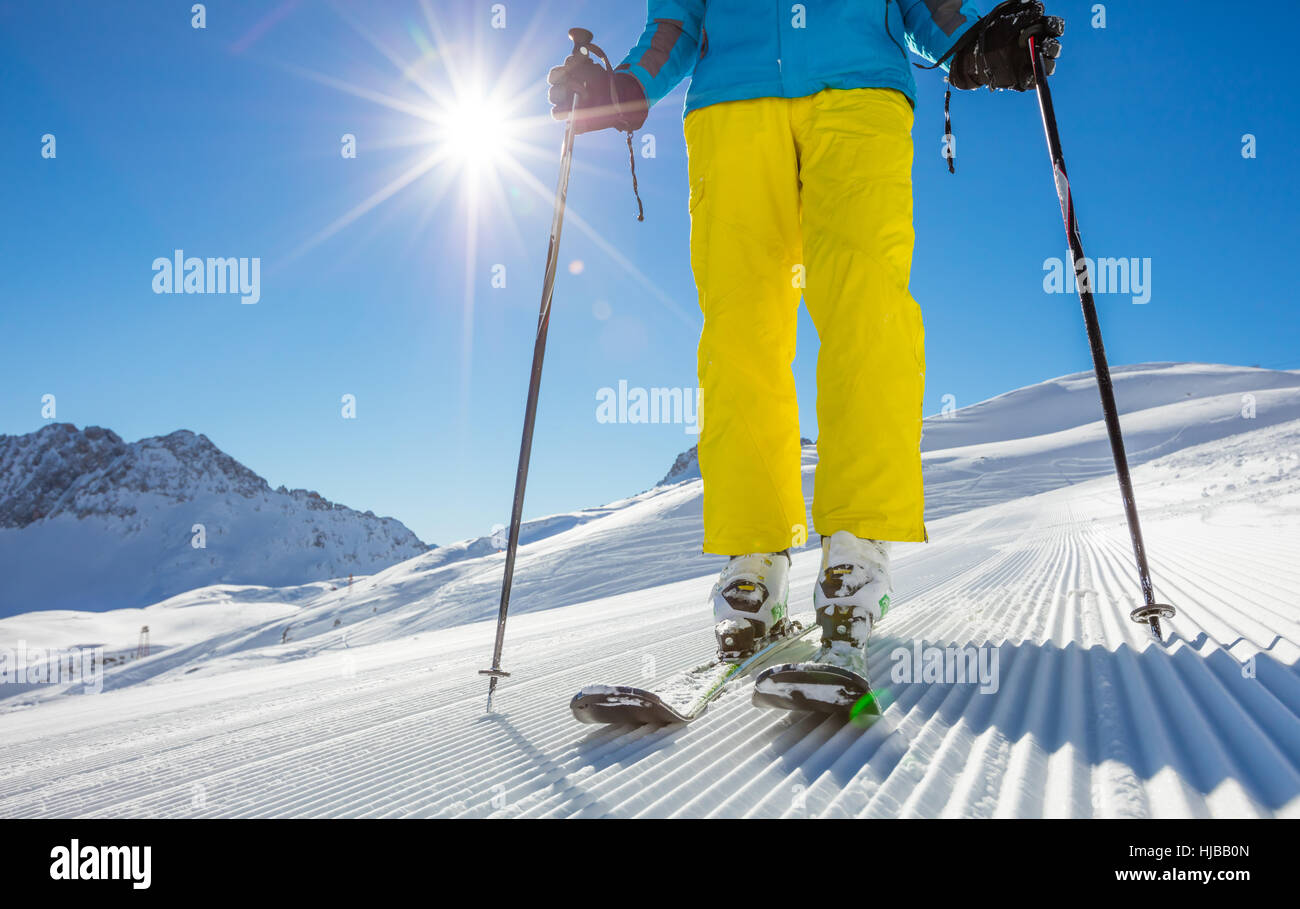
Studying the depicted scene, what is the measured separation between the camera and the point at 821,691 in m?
1.12

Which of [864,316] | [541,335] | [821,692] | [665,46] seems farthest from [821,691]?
[665,46]

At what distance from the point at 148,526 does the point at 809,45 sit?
186m

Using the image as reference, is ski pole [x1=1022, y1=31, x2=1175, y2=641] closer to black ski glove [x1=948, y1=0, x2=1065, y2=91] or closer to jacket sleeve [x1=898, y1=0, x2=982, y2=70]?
black ski glove [x1=948, y1=0, x2=1065, y2=91]

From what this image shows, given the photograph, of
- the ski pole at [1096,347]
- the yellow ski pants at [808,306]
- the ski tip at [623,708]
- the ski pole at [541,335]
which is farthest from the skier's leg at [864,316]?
the ski pole at [541,335]

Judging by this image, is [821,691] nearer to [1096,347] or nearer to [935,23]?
[1096,347]

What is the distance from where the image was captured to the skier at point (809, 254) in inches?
60.5

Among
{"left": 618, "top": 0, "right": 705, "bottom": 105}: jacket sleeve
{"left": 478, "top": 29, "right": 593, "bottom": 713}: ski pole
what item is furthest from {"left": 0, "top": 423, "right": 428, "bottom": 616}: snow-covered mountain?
{"left": 618, "top": 0, "right": 705, "bottom": 105}: jacket sleeve

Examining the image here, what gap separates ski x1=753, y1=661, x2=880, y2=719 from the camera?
1.11 meters

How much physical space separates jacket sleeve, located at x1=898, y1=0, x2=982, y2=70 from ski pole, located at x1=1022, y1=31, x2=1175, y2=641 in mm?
178

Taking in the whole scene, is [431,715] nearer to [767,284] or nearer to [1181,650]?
[767,284]

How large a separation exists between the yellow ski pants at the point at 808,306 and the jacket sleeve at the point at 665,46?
238mm

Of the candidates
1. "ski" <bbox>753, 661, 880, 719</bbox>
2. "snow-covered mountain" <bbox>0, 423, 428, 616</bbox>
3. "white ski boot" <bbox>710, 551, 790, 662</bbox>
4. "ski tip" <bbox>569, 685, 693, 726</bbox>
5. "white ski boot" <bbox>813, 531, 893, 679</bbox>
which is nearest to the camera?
"ski" <bbox>753, 661, 880, 719</bbox>

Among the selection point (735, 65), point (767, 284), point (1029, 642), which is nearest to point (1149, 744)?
point (1029, 642)

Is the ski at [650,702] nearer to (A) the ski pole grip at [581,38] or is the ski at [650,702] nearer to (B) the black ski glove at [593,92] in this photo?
(B) the black ski glove at [593,92]
